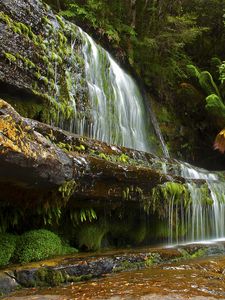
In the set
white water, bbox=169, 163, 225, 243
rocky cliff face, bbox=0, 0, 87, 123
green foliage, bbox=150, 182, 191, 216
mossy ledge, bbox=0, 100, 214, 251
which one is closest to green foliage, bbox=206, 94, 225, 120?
white water, bbox=169, 163, 225, 243

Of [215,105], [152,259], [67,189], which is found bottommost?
[152,259]

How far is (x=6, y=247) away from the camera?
15.7 feet

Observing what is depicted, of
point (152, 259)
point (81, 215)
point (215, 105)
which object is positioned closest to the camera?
point (152, 259)

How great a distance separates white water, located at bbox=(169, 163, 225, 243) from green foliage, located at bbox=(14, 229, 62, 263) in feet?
8.39

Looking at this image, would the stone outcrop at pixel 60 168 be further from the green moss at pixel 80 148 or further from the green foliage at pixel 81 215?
the green foliage at pixel 81 215

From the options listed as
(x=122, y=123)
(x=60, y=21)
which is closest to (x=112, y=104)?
(x=122, y=123)

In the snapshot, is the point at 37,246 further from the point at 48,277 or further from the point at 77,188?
the point at 77,188

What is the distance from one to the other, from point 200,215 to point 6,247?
171 inches

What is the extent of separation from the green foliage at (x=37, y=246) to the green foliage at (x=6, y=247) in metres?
0.09

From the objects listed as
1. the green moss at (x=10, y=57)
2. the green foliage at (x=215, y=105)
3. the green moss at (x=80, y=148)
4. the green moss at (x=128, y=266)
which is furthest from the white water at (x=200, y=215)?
the green foliage at (x=215, y=105)

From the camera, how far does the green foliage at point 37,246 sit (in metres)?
4.88

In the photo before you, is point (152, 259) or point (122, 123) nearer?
point (152, 259)

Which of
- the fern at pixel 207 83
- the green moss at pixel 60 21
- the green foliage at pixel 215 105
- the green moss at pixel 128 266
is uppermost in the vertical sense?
the fern at pixel 207 83

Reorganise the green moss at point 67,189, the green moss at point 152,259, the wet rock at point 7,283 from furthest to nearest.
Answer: the green moss at point 152,259, the green moss at point 67,189, the wet rock at point 7,283
